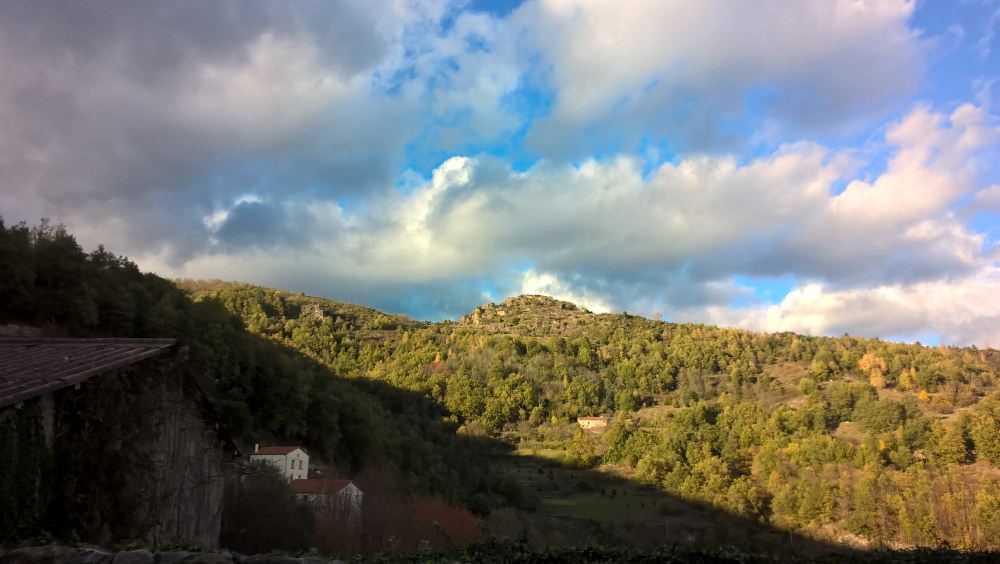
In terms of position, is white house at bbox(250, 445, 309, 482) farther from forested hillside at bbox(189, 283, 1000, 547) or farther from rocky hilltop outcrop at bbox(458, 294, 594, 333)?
rocky hilltop outcrop at bbox(458, 294, 594, 333)

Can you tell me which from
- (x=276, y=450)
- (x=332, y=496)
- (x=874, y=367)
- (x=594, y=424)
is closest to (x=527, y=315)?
(x=594, y=424)

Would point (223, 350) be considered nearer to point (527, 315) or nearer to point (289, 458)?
point (289, 458)

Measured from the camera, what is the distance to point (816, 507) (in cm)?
6675

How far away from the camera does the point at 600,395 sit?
113500 millimetres

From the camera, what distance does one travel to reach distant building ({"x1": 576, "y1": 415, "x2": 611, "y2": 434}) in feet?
331

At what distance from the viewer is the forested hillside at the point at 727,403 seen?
66.8 m

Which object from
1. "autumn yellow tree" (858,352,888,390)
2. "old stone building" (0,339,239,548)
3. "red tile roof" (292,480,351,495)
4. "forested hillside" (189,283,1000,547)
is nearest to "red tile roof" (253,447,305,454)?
"red tile roof" (292,480,351,495)

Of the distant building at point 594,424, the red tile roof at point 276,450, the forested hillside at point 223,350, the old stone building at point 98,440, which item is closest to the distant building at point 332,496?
the forested hillside at point 223,350

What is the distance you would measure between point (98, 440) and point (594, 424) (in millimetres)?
98311

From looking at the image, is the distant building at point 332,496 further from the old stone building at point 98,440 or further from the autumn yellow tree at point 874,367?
the autumn yellow tree at point 874,367

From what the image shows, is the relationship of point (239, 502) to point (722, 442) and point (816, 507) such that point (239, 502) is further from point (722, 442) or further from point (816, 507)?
point (722, 442)

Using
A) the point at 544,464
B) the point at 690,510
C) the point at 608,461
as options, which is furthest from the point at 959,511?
the point at 544,464

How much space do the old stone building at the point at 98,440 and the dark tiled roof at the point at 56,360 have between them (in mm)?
14

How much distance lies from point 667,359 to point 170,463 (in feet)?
389
